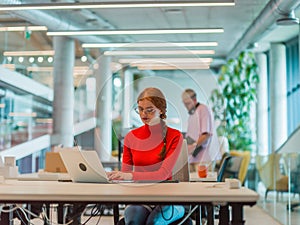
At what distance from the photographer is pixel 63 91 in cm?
1035

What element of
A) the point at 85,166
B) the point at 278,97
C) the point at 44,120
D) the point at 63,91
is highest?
the point at 63,91

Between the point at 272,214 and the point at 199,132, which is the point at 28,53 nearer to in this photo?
the point at 199,132

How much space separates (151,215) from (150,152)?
0.45m

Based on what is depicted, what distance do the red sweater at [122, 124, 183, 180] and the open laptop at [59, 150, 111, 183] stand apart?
22 cm

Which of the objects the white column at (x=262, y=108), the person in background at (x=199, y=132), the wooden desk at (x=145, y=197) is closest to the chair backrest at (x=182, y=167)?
the wooden desk at (x=145, y=197)

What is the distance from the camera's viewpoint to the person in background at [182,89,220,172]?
590 centimetres

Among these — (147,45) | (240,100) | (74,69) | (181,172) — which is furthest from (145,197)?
(240,100)

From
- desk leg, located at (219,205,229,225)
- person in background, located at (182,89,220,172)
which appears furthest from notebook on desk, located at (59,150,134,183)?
person in background, located at (182,89,220,172)

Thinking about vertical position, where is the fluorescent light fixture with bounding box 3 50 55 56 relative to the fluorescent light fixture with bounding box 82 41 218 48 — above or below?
below

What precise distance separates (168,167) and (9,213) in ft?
3.06

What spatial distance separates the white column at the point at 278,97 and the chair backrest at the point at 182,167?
7.01m

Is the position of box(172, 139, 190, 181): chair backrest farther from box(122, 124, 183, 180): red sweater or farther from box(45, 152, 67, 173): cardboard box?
box(45, 152, 67, 173): cardboard box

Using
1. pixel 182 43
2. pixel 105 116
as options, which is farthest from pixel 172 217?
pixel 105 116

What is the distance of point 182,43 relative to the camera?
984 centimetres
